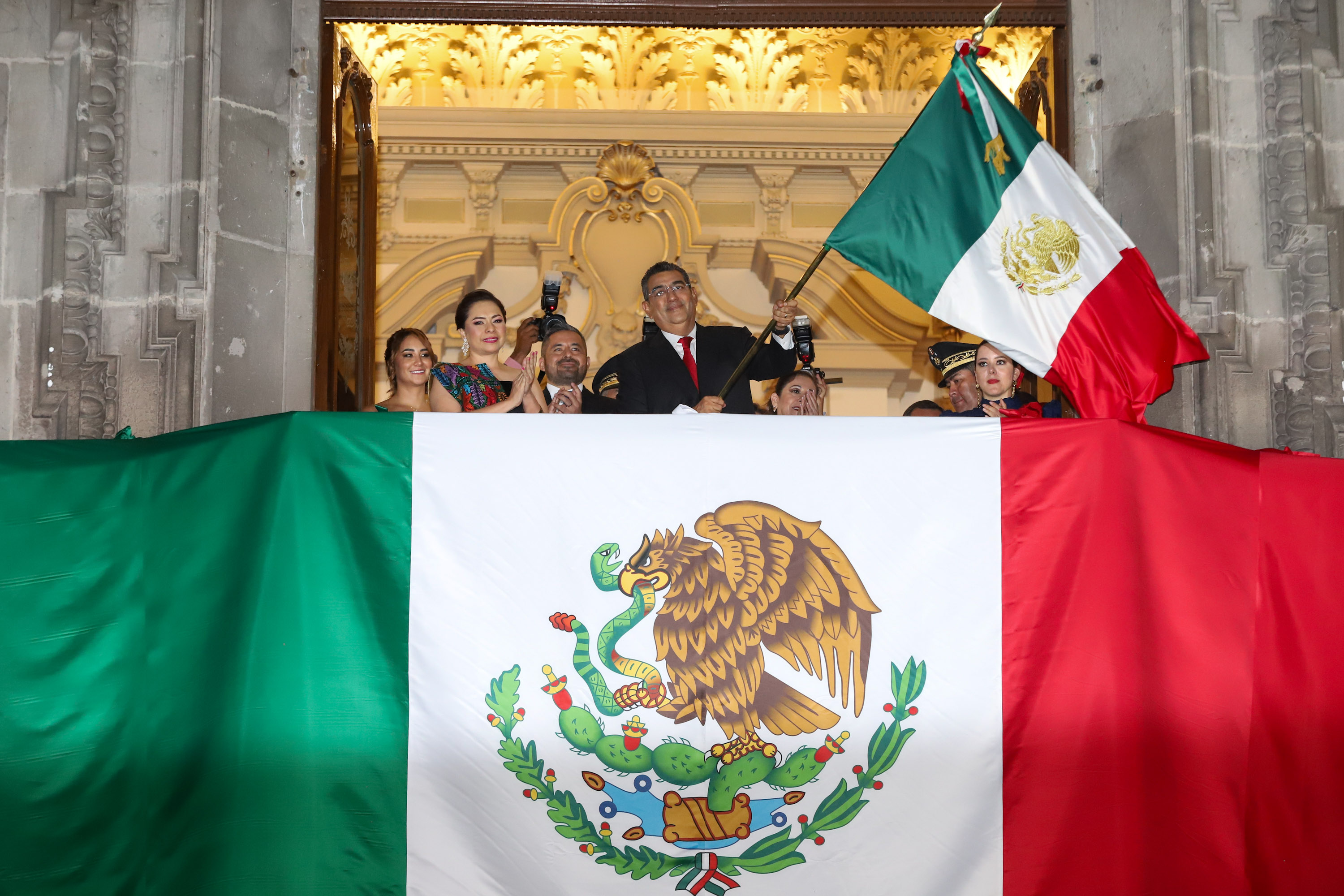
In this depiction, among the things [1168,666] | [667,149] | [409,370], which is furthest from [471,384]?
[667,149]

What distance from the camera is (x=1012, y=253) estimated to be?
4742 mm

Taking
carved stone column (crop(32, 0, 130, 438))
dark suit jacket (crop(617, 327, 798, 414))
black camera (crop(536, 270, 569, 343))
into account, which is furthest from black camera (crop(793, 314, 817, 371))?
carved stone column (crop(32, 0, 130, 438))

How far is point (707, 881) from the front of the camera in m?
3.59

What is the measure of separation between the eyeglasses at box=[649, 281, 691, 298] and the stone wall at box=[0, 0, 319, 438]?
142cm

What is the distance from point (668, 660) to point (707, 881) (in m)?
0.58

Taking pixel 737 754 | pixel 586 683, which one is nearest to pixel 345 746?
pixel 586 683

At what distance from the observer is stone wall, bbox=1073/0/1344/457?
17.9ft

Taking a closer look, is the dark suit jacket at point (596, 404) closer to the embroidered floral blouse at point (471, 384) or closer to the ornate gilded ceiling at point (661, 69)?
the embroidered floral blouse at point (471, 384)

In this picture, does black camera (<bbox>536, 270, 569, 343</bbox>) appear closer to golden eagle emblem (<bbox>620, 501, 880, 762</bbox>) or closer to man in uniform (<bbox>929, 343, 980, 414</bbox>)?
man in uniform (<bbox>929, 343, 980, 414</bbox>)

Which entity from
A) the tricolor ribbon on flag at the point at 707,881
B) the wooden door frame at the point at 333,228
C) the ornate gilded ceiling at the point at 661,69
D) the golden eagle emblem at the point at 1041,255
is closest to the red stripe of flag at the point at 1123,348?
the golden eagle emblem at the point at 1041,255

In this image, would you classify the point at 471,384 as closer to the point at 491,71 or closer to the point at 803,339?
the point at 803,339

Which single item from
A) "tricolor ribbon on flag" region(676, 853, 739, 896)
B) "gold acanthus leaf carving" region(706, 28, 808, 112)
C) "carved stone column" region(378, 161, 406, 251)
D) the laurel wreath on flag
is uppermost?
"gold acanthus leaf carving" region(706, 28, 808, 112)

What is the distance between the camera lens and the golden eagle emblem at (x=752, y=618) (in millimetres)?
3701

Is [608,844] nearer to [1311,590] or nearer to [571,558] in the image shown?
[571,558]
